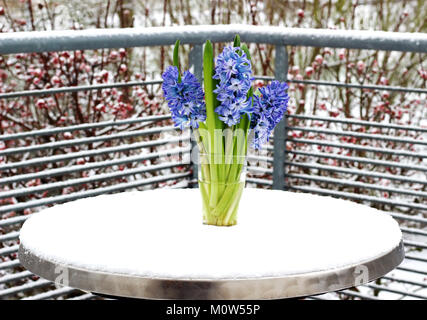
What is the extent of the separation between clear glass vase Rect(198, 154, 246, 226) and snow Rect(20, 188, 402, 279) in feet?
0.11

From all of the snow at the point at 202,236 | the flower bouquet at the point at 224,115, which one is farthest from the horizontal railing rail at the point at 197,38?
the flower bouquet at the point at 224,115

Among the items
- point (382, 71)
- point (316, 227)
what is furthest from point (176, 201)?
point (382, 71)

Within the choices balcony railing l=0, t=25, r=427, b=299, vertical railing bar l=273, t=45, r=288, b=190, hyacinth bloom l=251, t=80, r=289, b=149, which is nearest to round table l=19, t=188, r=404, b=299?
hyacinth bloom l=251, t=80, r=289, b=149

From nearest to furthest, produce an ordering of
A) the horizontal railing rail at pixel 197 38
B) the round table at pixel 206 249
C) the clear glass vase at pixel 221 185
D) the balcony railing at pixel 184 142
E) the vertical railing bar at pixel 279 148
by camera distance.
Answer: the round table at pixel 206 249 < the clear glass vase at pixel 221 185 < the horizontal railing rail at pixel 197 38 < the balcony railing at pixel 184 142 < the vertical railing bar at pixel 279 148

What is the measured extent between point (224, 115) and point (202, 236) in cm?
29

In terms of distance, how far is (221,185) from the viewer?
182 cm

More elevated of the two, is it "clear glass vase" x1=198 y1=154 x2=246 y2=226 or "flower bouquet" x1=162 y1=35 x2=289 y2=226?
"flower bouquet" x1=162 y1=35 x2=289 y2=226

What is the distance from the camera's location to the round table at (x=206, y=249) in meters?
1.53

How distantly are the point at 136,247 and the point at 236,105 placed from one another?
388mm

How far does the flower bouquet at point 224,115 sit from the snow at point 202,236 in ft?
0.30

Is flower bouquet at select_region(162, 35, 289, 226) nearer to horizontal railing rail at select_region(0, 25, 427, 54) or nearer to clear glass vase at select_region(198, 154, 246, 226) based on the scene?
clear glass vase at select_region(198, 154, 246, 226)

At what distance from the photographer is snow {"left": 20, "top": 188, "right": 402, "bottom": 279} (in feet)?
5.17

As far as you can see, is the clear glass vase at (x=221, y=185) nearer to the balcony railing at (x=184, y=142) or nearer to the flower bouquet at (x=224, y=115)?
the flower bouquet at (x=224, y=115)
